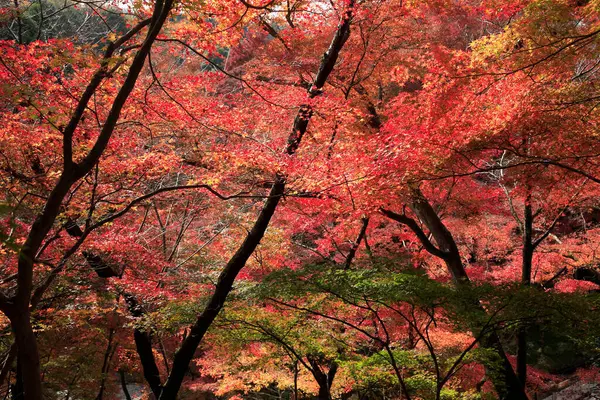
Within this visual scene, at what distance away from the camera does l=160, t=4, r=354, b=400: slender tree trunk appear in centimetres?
616

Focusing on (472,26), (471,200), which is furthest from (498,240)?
(472,26)

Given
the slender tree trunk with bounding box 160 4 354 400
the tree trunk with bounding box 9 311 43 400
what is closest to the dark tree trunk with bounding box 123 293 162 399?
the slender tree trunk with bounding box 160 4 354 400

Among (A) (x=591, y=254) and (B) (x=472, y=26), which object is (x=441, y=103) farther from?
(B) (x=472, y=26)

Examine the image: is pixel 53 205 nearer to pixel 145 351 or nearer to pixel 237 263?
pixel 237 263

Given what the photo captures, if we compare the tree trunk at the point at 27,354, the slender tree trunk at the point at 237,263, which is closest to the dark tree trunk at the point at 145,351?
the slender tree trunk at the point at 237,263

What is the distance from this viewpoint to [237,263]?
21.1ft

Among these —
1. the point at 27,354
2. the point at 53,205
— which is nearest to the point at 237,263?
the point at 27,354

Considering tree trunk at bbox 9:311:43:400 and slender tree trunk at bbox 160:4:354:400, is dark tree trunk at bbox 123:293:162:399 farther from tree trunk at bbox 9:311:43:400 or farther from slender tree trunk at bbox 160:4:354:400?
tree trunk at bbox 9:311:43:400

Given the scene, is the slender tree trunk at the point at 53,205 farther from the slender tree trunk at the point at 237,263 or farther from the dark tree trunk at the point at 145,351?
the dark tree trunk at the point at 145,351

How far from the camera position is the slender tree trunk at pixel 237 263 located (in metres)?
6.16

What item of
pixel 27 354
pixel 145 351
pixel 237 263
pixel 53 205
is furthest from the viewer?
pixel 145 351

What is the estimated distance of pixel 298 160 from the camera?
23.2 feet

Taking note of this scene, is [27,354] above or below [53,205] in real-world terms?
below

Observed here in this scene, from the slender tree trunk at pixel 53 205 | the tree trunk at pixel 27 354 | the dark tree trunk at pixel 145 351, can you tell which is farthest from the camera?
the dark tree trunk at pixel 145 351
